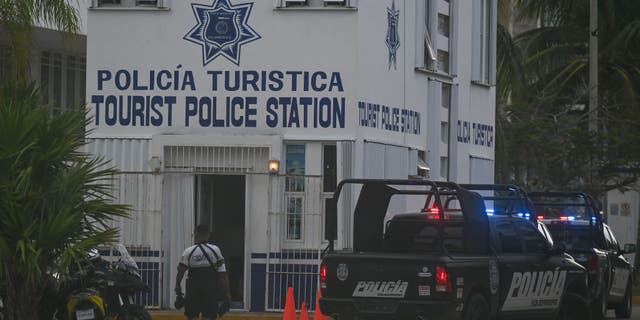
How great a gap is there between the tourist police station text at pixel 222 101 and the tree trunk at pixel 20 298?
864 cm

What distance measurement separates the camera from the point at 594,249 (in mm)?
22156

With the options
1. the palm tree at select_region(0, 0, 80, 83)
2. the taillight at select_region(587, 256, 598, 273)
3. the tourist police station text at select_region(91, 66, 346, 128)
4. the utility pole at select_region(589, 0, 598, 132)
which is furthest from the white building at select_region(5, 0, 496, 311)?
the utility pole at select_region(589, 0, 598, 132)

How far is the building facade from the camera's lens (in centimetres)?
2262

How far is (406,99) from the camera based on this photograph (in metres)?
24.8

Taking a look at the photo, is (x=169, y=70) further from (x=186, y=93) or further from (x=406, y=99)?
(x=406, y=99)

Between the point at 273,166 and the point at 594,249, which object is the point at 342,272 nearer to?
the point at 273,166

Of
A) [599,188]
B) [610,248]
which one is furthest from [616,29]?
[610,248]

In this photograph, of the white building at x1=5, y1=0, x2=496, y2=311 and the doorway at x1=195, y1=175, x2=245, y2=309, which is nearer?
the white building at x1=5, y1=0, x2=496, y2=311

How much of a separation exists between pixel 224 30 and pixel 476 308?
807cm

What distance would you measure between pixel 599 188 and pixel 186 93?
1464 centimetres

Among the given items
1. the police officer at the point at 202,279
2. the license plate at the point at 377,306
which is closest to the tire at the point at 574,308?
the license plate at the point at 377,306

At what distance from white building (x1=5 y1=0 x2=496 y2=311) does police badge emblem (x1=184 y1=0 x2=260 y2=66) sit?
0.07 feet

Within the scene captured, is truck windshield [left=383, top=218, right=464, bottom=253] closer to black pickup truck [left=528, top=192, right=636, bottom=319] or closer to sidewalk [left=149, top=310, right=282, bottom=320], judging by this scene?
black pickup truck [left=528, top=192, right=636, bottom=319]

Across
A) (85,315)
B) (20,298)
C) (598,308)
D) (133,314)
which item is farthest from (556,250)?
(20,298)
